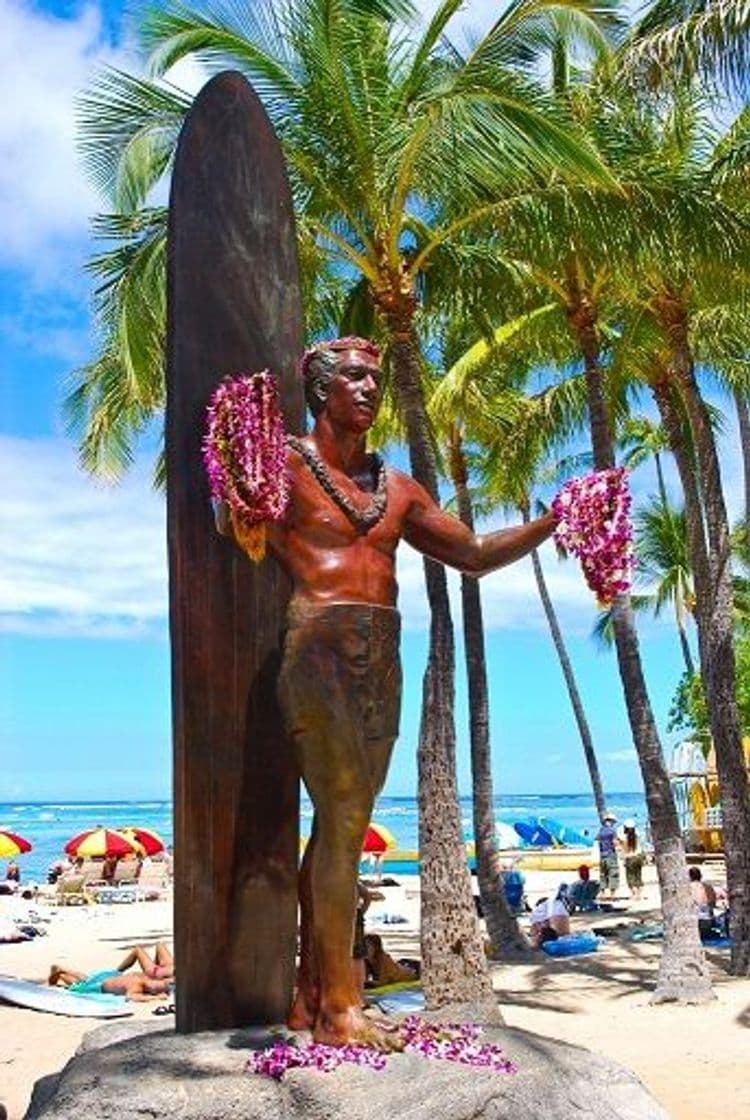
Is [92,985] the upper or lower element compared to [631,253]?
lower

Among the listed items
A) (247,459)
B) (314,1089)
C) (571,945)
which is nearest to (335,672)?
(247,459)

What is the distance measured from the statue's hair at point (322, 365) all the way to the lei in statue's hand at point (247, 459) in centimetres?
59

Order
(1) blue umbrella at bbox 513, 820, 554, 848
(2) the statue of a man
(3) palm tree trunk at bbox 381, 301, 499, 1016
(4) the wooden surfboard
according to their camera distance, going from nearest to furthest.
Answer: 1. (2) the statue of a man
2. (4) the wooden surfboard
3. (3) palm tree trunk at bbox 381, 301, 499, 1016
4. (1) blue umbrella at bbox 513, 820, 554, 848

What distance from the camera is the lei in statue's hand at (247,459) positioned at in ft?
13.3

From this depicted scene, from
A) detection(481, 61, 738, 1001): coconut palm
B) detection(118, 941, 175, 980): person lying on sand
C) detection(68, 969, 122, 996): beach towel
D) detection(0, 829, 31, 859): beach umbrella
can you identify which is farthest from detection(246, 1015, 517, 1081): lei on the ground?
detection(0, 829, 31, 859): beach umbrella

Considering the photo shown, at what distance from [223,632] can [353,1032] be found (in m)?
1.36

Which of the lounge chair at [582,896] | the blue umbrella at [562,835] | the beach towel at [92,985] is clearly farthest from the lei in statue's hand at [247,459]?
the blue umbrella at [562,835]

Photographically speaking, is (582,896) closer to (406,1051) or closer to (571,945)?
(571,945)

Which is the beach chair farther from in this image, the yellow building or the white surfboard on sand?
the white surfboard on sand

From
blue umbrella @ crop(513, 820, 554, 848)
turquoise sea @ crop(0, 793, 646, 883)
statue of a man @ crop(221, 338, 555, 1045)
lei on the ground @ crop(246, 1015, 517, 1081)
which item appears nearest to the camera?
lei on the ground @ crop(246, 1015, 517, 1081)

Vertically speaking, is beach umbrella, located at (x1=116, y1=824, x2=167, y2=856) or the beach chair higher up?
beach umbrella, located at (x1=116, y1=824, x2=167, y2=856)

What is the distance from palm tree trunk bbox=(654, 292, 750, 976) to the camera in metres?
13.4

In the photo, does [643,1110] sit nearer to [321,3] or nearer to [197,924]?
[197,924]

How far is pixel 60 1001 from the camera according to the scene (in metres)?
12.7
